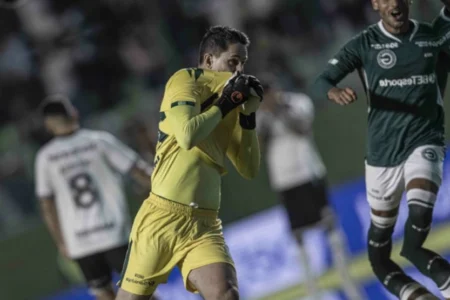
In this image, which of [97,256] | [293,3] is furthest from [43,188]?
[293,3]

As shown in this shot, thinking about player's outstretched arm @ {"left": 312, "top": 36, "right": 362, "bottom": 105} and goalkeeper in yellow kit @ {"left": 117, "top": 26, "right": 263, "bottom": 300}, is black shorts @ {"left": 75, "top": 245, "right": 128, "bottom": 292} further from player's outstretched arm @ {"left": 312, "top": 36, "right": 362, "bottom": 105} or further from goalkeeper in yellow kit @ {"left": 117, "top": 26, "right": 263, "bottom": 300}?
player's outstretched arm @ {"left": 312, "top": 36, "right": 362, "bottom": 105}

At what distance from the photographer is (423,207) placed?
638cm

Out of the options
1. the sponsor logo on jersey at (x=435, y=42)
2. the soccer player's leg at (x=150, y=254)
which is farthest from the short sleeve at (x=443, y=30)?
the soccer player's leg at (x=150, y=254)

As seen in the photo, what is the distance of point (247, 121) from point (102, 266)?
3.08 m

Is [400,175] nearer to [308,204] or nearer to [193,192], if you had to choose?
[193,192]

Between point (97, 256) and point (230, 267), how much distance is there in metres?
3.05

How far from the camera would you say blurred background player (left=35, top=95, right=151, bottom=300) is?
337 inches

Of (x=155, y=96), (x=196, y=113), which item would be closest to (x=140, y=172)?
(x=196, y=113)

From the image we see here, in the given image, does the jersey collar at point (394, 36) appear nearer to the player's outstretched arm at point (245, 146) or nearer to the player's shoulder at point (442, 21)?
the player's shoulder at point (442, 21)

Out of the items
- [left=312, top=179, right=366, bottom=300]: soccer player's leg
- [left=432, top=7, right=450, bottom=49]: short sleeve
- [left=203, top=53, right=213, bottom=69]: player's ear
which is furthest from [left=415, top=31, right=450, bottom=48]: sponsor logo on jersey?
[left=312, top=179, right=366, bottom=300]: soccer player's leg

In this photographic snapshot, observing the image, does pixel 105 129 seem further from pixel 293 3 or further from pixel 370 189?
pixel 370 189

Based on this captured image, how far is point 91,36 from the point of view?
12.8 m

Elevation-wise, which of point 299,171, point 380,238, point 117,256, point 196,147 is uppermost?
point 196,147

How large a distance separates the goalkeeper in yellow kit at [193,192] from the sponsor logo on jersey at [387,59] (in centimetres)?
96
